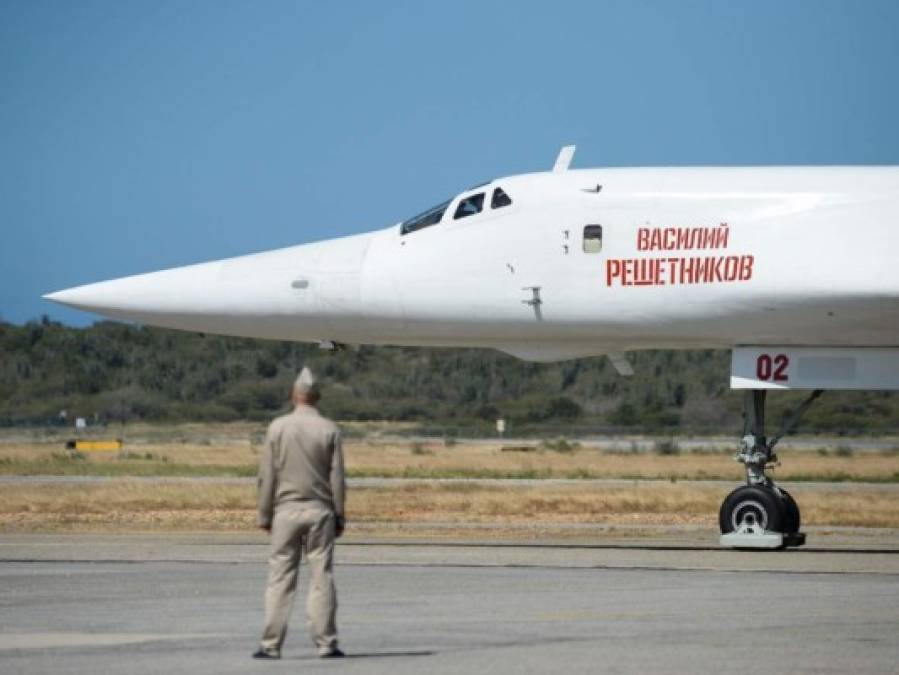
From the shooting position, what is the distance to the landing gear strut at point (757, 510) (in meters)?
20.5

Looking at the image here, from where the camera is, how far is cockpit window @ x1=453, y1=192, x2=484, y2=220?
2148 centimetres

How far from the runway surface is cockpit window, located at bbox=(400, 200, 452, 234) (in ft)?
11.6

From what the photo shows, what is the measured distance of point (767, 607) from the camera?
14.5m

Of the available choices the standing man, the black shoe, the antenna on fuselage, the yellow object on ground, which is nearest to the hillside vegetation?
the yellow object on ground

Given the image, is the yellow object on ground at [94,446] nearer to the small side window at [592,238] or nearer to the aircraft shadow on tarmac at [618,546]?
the aircraft shadow on tarmac at [618,546]

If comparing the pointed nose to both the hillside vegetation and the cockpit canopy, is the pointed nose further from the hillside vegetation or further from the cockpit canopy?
the hillside vegetation

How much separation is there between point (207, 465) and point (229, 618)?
33.9m

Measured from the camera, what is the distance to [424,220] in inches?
856

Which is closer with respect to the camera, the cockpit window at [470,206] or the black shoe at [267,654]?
the black shoe at [267,654]

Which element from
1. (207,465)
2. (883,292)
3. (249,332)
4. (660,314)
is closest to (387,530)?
(249,332)

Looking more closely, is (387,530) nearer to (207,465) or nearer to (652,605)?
(652,605)

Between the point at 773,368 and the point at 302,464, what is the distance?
986 cm

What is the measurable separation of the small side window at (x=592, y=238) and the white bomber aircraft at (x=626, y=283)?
0.06 ft

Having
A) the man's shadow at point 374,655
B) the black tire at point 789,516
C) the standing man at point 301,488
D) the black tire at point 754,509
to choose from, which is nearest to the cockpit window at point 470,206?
the black tire at point 754,509
